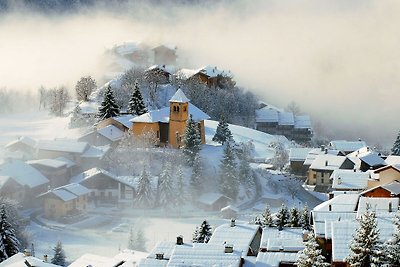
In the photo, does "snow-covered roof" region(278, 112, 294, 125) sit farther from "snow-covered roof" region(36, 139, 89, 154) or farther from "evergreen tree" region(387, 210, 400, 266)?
"evergreen tree" region(387, 210, 400, 266)

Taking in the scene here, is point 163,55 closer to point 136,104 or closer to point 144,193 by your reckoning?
point 136,104

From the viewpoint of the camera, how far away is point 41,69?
4862 inches

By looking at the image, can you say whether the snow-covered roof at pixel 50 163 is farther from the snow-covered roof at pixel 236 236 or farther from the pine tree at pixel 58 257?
the snow-covered roof at pixel 236 236

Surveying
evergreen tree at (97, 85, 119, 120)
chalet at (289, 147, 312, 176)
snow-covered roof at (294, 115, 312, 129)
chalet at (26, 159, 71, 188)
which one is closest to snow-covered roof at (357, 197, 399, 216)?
chalet at (26, 159, 71, 188)

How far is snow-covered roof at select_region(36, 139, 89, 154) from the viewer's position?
65.1m

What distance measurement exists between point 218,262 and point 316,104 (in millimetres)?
108260

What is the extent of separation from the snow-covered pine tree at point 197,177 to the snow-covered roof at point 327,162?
1268cm

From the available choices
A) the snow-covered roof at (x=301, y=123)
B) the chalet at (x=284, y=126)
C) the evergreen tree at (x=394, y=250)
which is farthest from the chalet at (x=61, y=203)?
the snow-covered roof at (x=301, y=123)

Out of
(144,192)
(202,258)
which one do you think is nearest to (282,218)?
(202,258)

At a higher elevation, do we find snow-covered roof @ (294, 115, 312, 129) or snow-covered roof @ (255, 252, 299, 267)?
snow-covered roof @ (294, 115, 312, 129)

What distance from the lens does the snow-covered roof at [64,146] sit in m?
65.1

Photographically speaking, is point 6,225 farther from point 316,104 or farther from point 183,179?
point 316,104

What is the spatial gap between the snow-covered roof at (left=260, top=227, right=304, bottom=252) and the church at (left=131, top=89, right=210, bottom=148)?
30199 millimetres

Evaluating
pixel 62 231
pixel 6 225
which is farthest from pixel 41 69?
pixel 6 225
